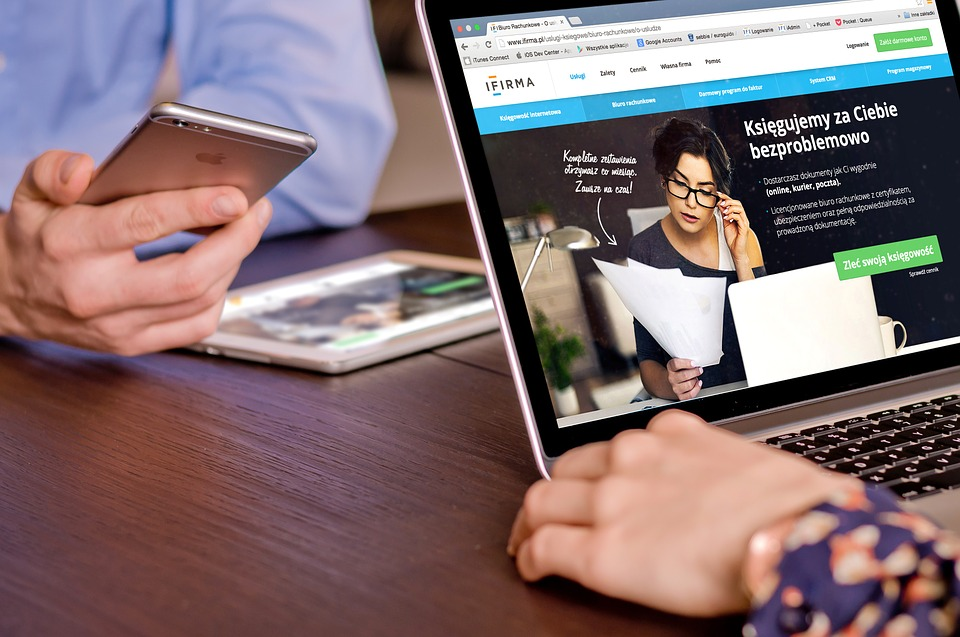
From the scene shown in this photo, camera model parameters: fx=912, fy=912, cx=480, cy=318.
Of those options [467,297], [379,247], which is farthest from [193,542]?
[379,247]

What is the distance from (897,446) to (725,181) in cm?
21

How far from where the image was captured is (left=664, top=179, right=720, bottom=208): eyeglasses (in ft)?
2.07

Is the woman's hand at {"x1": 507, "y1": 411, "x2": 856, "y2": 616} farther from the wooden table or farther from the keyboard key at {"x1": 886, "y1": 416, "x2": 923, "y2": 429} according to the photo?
the keyboard key at {"x1": 886, "y1": 416, "x2": 923, "y2": 429}

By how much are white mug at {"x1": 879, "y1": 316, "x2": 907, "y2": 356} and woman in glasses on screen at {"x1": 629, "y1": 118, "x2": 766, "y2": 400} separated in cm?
11

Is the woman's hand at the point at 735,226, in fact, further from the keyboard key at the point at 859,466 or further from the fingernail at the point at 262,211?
the fingernail at the point at 262,211

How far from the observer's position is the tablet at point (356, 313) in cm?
84

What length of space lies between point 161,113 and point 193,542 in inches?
12.1

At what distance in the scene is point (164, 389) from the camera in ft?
2.57

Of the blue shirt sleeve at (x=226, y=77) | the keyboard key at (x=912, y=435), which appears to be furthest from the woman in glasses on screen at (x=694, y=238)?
the blue shirt sleeve at (x=226, y=77)

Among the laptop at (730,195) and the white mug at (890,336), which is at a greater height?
the laptop at (730,195)

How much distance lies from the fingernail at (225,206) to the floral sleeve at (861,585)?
565 millimetres

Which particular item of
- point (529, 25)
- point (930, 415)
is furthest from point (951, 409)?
point (529, 25)

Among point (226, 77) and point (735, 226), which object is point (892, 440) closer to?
point (735, 226)

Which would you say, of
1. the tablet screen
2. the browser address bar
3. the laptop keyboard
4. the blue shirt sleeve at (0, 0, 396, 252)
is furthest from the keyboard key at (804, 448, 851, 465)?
the blue shirt sleeve at (0, 0, 396, 252)
